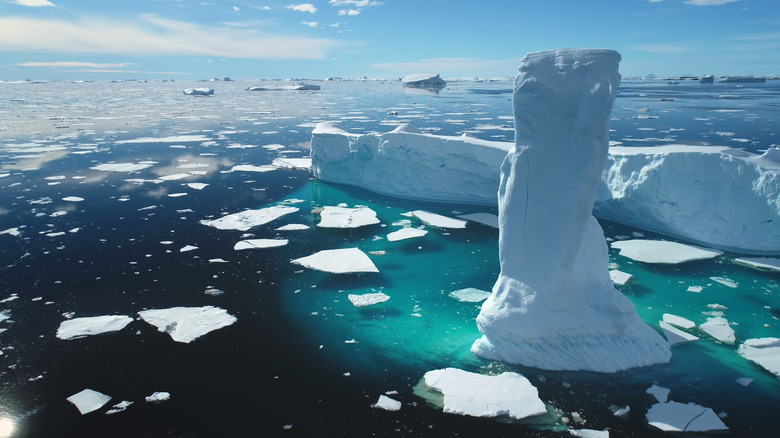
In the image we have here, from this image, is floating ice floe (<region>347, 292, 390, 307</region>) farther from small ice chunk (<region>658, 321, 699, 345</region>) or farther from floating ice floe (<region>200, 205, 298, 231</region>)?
floating ice floe (<region>200, 205, 298, 231</region>)

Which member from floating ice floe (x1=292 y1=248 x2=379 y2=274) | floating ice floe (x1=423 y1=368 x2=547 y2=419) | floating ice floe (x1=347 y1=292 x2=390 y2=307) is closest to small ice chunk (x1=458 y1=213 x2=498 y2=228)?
floating ice floe (x1=292 y1=248 x2=379 y2=274)

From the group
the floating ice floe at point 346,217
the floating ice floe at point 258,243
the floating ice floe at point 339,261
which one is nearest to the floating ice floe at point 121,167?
the floating ice floe at point 346,217

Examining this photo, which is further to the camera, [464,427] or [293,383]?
[293,383]

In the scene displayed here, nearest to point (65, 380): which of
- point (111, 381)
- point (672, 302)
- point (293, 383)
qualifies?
point (111, 381)

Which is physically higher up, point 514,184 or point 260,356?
point 514,184

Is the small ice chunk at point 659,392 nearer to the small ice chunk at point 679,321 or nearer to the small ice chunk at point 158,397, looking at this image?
the small ice chunk at point 679,321

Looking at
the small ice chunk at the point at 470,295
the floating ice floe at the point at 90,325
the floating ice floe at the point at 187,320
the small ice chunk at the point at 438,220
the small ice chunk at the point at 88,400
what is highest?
the small ice chunk at the point at 438,220

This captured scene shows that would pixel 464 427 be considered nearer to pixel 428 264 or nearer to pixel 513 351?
pixel 513 351
